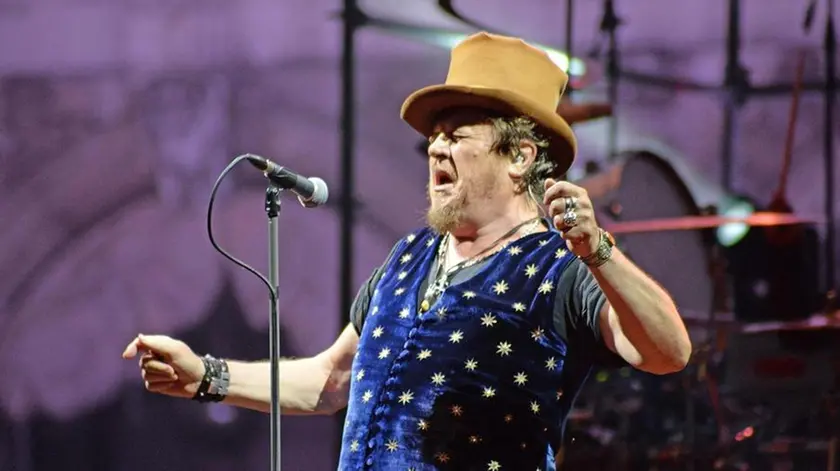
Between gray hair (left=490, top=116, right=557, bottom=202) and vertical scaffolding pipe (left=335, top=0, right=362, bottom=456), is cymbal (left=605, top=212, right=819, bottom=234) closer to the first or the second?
vertical scaffolding pipe (left=335, top=0, right=362, bottom=456)

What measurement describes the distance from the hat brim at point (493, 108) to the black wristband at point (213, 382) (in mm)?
671

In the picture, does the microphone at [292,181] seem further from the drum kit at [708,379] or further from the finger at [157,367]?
the drum kit at [708,379]

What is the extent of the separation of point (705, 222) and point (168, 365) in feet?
7.19

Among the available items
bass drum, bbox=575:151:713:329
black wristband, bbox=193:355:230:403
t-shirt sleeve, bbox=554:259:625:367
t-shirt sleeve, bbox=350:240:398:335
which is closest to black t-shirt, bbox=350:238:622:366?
t-shirt sleeve, bbox=554:259:625:367

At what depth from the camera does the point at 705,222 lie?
12.5ft

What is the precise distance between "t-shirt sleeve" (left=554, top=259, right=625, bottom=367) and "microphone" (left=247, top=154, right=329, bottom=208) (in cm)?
49

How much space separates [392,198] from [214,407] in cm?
101

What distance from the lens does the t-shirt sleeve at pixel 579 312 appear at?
6.64ft

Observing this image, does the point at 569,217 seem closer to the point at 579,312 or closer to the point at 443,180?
the point at 579,312

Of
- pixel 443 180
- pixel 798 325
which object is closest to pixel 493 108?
pixel 443 180

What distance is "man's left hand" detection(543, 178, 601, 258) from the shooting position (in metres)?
1.73

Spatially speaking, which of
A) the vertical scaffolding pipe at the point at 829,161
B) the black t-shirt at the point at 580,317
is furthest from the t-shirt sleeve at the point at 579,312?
the vertical scaffolding pipe at the point at 829,161

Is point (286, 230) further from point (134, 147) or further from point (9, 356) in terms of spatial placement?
point (9, 356)

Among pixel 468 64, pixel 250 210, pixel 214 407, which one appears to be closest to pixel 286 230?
pixel 250 210
